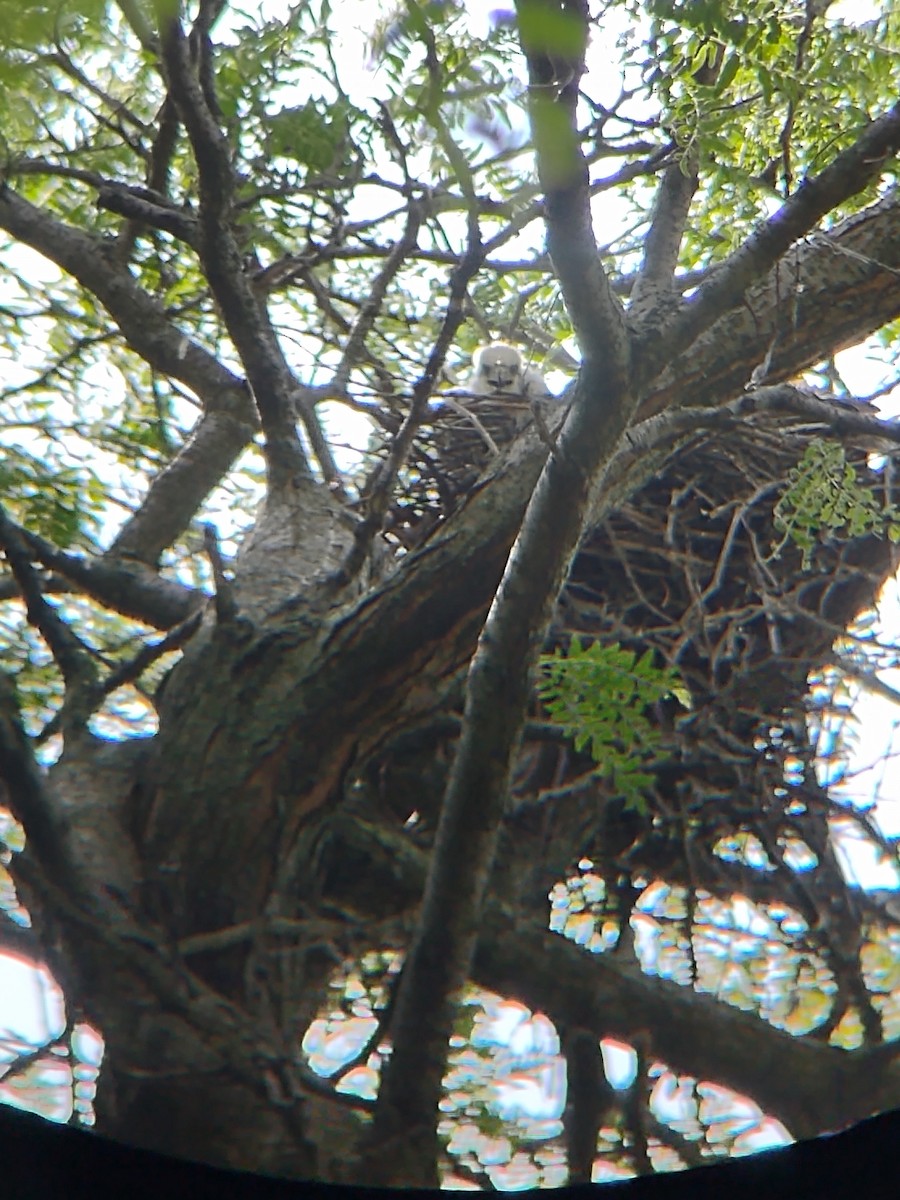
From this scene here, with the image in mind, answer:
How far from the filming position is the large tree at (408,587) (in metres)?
1.04

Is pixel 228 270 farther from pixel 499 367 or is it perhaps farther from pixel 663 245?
pixel 499 367

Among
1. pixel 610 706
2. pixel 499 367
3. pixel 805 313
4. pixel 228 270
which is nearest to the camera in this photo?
pixel 610 706

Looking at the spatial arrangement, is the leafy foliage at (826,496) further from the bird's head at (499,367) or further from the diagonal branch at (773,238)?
the bird's head at (499,367)

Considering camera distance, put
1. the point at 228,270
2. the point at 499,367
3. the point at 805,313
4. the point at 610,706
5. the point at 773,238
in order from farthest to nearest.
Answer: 1. the point at 499,367
2. the point at 805,313
3. the point at 228,270
4. the point at 610,706
5. the point at 773,238

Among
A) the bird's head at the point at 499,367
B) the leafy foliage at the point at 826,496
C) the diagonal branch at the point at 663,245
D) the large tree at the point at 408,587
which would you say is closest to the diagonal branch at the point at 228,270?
the large tree at the point at 408,587

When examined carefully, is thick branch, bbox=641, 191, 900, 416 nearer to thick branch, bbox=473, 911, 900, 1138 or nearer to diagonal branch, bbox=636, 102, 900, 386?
diagonal branch, bbox=636, 102, 900, 386

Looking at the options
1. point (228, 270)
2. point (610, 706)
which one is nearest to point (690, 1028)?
point (610, 706)

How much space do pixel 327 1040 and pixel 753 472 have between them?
1207mm

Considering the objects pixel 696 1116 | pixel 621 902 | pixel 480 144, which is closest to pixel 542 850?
pixel 621 902

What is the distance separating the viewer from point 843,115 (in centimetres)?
116

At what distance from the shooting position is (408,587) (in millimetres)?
1358

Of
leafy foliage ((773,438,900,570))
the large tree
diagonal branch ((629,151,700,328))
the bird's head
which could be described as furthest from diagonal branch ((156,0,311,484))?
leafy foliage ((773,438,900,570))

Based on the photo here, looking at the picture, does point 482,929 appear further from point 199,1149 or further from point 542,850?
point 199,1149

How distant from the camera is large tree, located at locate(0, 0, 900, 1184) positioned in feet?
3.40
